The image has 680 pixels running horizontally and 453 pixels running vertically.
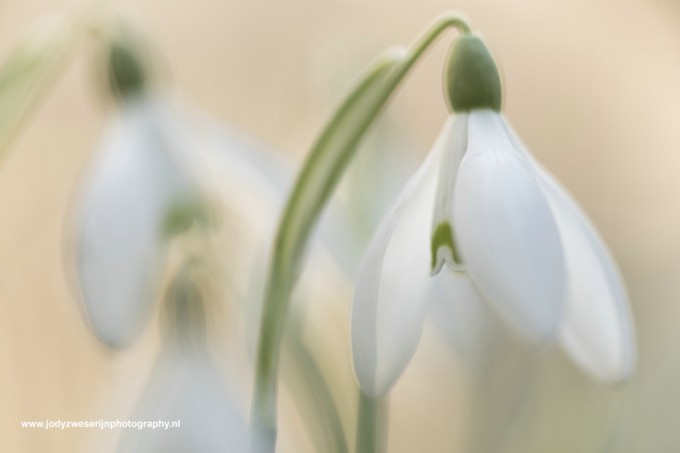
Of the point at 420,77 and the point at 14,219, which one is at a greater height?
the point at 420,77

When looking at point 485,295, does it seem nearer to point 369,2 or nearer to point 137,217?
point 137,217

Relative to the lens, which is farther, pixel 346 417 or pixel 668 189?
pixel 668 189

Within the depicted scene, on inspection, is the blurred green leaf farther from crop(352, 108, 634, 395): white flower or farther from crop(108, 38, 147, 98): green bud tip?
crop(352, 108, 634, 395): white flower

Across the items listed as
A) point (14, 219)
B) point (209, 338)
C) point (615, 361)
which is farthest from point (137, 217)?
point (14, 219)

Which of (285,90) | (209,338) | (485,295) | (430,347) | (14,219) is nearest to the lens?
(485,295)

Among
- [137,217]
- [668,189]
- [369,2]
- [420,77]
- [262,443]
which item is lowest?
[262,443]

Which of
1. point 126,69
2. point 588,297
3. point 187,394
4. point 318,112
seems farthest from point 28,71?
point 318,112
